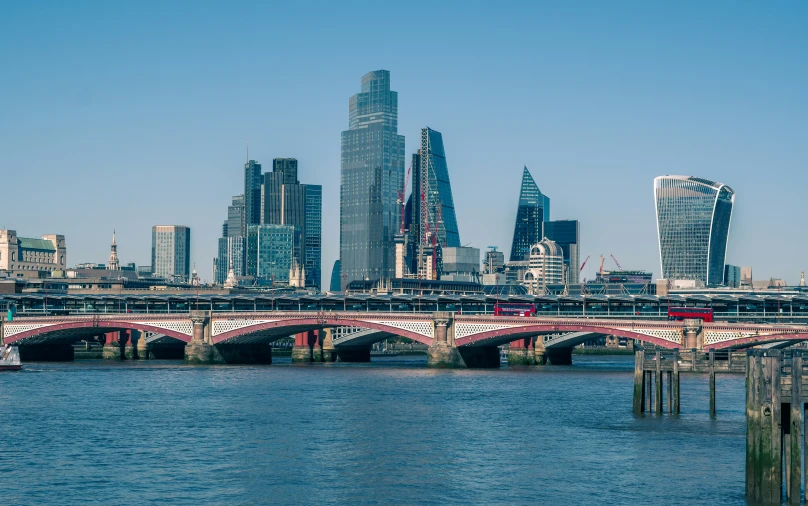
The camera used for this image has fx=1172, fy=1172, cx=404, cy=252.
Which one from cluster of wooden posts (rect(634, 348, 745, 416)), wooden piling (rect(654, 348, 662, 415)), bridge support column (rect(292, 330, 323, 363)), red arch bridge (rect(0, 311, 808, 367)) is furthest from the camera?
bridge support column (rect(292, 330, 323, 363))

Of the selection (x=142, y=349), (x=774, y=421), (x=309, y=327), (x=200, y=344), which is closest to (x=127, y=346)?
(x=142, y=349)

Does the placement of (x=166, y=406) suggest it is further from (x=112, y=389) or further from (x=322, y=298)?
(x=322, y=298)

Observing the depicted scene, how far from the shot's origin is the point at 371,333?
179 metres

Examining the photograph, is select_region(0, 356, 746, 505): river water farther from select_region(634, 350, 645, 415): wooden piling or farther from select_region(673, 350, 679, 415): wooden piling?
select_region(634, 350, 645, 415): wooden piling

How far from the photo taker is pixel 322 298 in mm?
172750

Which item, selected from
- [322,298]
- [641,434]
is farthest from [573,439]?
[322,298]

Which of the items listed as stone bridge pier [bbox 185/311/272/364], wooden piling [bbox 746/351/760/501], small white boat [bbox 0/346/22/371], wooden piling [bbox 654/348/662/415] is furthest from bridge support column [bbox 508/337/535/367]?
wooden piling [bbox 746/351/760/501]

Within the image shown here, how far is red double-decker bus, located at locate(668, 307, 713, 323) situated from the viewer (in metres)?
144

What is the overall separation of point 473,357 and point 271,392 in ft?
159

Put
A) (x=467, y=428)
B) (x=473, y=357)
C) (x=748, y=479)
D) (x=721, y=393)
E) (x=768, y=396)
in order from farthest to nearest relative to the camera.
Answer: (x=473, y=357), (x=721, y=393), (x=467, y=428), (x=748, y=479), (x=768, y=396)

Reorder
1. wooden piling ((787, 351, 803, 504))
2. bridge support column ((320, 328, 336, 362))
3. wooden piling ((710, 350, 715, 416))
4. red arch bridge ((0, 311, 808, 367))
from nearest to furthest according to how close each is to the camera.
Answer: wooden piling ((787, 351, 803, 504)), wooden piling ((710, 350, 715, 416)), red arch bridge ((0, 311, 808, 367)), bridge support column ((320, 328, 336, 362))

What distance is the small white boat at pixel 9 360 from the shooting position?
13950cm

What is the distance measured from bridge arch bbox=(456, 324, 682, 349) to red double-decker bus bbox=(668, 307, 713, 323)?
11.2 meters

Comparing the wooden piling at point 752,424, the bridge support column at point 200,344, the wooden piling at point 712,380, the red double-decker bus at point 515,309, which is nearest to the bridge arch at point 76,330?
the bridge support column at point 200,344
